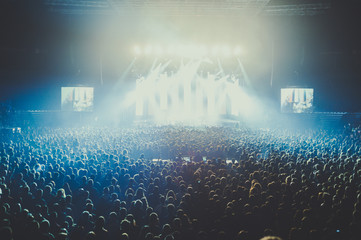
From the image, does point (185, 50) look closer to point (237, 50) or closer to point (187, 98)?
point (237, 50)

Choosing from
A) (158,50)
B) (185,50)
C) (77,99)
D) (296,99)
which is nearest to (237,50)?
(185,50)

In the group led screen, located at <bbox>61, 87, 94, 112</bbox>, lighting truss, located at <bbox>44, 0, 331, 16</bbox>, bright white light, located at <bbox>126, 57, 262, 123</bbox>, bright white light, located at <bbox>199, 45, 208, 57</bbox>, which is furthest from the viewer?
bright white light, located at <bbox>126, 57, 262, 123</bbox>

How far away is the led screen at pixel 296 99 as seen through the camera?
22828mm

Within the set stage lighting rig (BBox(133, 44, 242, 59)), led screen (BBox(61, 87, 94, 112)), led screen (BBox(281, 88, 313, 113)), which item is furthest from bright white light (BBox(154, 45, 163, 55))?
led screen (BBox(281, 88, 313, 113))

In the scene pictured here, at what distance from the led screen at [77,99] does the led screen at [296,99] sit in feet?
51.9

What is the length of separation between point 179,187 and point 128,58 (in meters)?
17.9

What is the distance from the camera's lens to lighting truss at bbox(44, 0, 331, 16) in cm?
1795

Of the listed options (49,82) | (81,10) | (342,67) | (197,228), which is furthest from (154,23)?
(197,228)

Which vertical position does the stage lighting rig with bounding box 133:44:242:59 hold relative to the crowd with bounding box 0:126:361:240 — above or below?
above

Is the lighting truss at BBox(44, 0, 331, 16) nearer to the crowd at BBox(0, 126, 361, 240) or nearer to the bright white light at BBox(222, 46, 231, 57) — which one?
the bright white light at BBox(222, 46, 231, 57)

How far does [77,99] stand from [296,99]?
58.9 ft

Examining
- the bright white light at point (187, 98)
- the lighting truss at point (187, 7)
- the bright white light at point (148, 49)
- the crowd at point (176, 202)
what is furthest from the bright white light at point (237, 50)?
the bright white light at point (187, 98)

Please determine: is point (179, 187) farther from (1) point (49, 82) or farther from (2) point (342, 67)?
(2) point (342, 67)

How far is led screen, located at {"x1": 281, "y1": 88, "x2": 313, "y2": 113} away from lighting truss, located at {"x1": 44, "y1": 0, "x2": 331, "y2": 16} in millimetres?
5994
